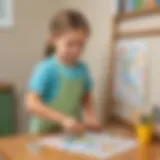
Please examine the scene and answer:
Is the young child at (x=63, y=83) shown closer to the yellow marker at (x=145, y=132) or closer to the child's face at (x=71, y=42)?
the child's face at (x=71, y=42)

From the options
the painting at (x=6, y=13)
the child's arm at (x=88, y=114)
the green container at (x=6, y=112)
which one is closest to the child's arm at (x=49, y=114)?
the child's arm at (x=88, y=114)

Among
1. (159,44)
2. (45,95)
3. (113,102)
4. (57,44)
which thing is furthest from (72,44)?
(113,102)

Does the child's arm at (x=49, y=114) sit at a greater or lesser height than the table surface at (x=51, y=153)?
greater

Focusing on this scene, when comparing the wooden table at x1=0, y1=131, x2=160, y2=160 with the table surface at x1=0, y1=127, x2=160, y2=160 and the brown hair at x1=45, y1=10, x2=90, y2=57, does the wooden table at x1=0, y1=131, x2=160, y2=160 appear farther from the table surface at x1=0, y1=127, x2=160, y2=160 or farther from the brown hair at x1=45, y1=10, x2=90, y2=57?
the brown hair at x1=45, y1=10, x2=90, y2=57

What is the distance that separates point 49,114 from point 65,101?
0.11 metres

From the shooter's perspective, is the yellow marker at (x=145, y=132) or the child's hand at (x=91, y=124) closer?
the yellow marker at (x=145, y=132)

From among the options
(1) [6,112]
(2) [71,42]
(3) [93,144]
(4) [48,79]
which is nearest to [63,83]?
(4) [48,79]

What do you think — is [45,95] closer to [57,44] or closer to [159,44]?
[57,44]

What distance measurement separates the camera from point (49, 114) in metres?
1.38

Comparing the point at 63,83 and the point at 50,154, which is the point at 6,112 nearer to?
the point at 63,83

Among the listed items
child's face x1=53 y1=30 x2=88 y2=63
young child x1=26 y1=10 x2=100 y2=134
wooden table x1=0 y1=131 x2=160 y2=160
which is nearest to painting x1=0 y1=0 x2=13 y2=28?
young child x1=26 y1=10 x2=100 y2=134

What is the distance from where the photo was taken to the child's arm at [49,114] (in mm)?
1336

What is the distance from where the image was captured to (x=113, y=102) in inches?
67.6

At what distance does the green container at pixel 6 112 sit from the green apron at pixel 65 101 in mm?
566
